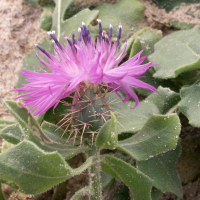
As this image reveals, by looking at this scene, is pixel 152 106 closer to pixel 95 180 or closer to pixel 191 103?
pixel 191 103

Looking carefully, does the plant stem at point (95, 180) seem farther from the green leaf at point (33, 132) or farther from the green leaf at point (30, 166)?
the green leaf at point (30, 166)

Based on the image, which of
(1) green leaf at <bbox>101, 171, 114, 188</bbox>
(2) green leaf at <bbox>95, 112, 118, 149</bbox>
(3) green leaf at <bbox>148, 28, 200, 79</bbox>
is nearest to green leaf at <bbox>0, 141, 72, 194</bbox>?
(2) green leaf at <bbox>95, 112, 118, 149</bbox>

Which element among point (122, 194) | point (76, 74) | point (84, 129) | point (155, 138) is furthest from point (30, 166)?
point (122, 194)

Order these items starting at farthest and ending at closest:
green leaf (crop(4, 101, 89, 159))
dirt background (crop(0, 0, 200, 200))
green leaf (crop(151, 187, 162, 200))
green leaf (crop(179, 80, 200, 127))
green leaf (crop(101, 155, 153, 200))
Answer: dirt background (crop(0, 0, 200, 200)) < green leaf (crop(151, 187, 162, 200)) < green leaf (crop(179, 80, 200, 127)) < green leaf (crop(101, 155, 153, 200)) < green leaf (crop(4, 101, 89, 159))

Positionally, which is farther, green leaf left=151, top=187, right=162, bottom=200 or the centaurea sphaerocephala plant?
green leaf left=151, top=187, right=162, bottom=200

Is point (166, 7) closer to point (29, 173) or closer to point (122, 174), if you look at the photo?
point (122, 174)

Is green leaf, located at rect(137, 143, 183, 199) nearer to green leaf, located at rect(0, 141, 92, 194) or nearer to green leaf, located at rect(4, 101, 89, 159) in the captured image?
green leaf, located at rect(4, 101, 89, 159)

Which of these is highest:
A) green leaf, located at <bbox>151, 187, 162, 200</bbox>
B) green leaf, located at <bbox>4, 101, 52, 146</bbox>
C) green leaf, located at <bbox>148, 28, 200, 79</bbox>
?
green leaf, located at <bbox>4, 101, 52, 146</bbox>
